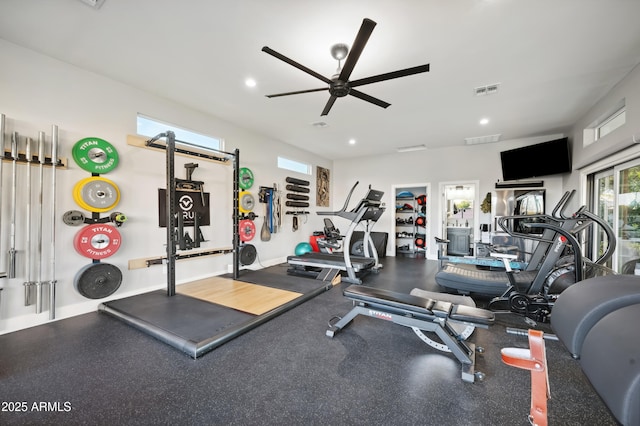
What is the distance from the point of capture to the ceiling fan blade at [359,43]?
193cm

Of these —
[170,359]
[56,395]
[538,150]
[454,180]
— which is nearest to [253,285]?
[170,359]

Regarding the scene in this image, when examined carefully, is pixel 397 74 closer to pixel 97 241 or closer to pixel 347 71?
pixel 347 71

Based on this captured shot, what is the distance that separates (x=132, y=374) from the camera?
2.01 m

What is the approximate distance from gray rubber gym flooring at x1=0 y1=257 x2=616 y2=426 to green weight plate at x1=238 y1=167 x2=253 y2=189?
3.24 meters

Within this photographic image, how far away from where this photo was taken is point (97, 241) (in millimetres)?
3270

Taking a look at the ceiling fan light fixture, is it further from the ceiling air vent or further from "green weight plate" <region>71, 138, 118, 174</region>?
the ceiling air vent

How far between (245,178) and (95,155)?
251 centimetres

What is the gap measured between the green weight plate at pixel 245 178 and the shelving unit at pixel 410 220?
4.48 metres

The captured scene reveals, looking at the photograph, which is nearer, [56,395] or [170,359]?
[56,395]

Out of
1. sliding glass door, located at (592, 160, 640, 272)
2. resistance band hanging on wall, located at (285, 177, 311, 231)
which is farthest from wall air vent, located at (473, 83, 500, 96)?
resistance band hanging on wall, located at (285, 177, 311, 231)

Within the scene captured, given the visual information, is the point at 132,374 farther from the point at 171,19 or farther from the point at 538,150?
the point at 538,150

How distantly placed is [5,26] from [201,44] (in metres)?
1.92

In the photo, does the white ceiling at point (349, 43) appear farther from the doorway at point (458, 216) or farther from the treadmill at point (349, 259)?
the doorway at point (458, 216)

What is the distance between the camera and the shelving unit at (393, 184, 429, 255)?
8008 millimetres
